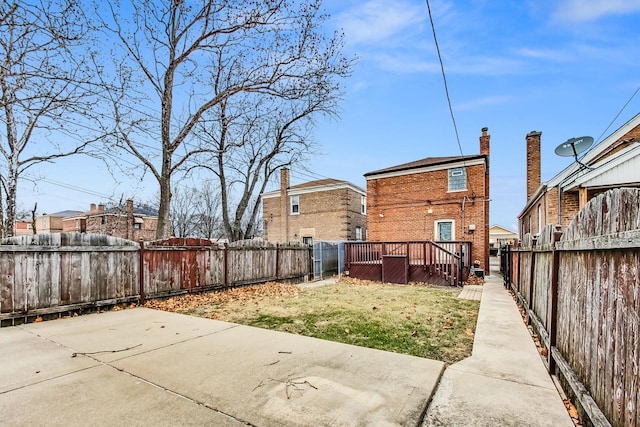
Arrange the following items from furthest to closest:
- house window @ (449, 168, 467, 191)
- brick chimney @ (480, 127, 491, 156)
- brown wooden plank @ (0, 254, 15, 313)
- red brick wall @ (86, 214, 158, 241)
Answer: red brick wall @ (86, 214, 158, 241) < brick chimney @ (480, 127, 491, 156) < house window @ (449, 168, 467, 191) < brown wooden plank @ (0, 254, 15, 313)

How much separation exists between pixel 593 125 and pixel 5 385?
21163mm

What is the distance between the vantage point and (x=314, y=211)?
2388cm

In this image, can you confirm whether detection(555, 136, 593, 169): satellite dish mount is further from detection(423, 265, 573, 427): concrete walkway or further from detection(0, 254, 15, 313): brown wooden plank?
detection(0, 254, 15, 313): brown wooden plank

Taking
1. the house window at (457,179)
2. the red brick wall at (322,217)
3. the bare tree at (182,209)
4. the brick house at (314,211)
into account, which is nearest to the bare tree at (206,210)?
the bare tree at (182,209)

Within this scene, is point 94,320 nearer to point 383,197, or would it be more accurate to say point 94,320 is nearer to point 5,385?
point 5,385

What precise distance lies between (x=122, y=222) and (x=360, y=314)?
34237 mm

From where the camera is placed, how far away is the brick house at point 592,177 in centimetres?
785

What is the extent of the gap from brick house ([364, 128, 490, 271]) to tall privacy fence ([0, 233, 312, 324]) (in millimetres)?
10119

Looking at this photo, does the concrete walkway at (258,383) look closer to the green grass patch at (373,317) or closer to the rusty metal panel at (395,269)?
the green grass patch at (373,317)

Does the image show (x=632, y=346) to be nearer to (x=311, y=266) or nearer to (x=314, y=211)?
(x=311, y=266)

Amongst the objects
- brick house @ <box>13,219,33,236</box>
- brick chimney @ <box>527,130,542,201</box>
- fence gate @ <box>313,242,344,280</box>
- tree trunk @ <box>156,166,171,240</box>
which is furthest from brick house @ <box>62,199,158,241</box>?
brick chimney @ <box>527,130,542,201</box>

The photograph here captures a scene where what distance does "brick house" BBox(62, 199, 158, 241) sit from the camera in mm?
32125

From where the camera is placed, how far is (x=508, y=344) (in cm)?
431

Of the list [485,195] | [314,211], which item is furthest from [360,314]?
[314,211]
